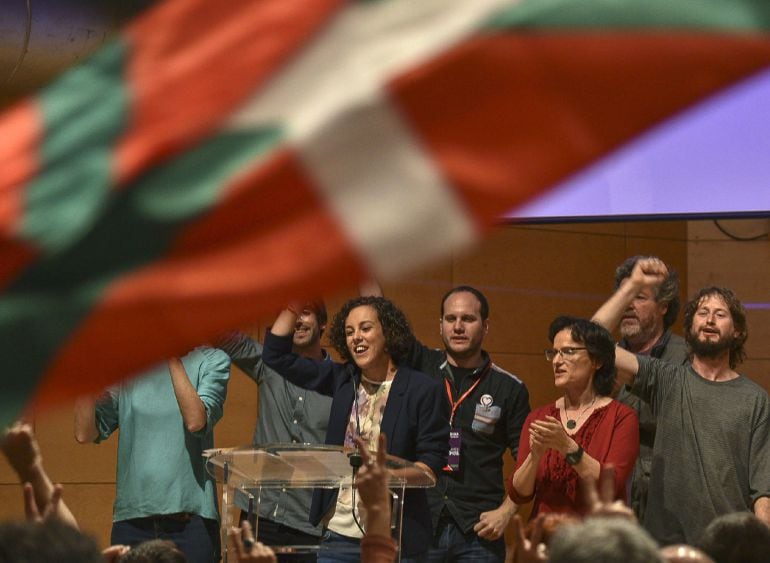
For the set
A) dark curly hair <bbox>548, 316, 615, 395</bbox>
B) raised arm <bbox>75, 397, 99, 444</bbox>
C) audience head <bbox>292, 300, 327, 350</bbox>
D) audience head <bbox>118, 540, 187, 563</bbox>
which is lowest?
audience head <bbox>118, 540, 187, 563</bbox>

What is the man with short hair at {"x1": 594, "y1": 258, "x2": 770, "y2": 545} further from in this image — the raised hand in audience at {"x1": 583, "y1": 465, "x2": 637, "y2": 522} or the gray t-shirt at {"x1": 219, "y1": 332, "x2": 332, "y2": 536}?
the raised hand in audience at {"x1": 583, "y1": 465, "x2": 637, "y2": 522}

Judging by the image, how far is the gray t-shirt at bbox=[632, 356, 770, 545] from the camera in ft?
13.0

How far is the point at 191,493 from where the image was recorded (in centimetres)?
447

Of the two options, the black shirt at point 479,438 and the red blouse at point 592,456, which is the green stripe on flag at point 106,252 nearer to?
the red blouse at point 592,456

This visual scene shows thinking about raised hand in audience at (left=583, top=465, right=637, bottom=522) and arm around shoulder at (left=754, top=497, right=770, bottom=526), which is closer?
raised hand in audience at (left=583, top=465, right=637, bottom=522)

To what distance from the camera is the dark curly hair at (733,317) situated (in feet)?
13.8

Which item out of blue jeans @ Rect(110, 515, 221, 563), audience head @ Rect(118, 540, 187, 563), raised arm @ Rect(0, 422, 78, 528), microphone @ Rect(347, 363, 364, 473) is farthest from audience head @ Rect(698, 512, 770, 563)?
blue jeans @ Rect(110, 515, 221, 563)

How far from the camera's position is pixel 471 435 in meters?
4.39

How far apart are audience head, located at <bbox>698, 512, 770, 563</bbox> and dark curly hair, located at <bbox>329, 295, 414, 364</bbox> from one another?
81.9 inches

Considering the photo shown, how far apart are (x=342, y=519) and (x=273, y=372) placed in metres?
0.97

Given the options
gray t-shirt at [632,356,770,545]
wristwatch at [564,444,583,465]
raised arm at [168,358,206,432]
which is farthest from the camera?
raised arm at [168,358,206,432]

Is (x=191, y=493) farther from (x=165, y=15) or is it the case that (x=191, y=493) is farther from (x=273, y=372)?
(x=165, y=15)

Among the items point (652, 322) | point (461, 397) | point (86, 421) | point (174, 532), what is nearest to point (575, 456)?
point (461, 397)

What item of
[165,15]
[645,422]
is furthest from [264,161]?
[645,422]
